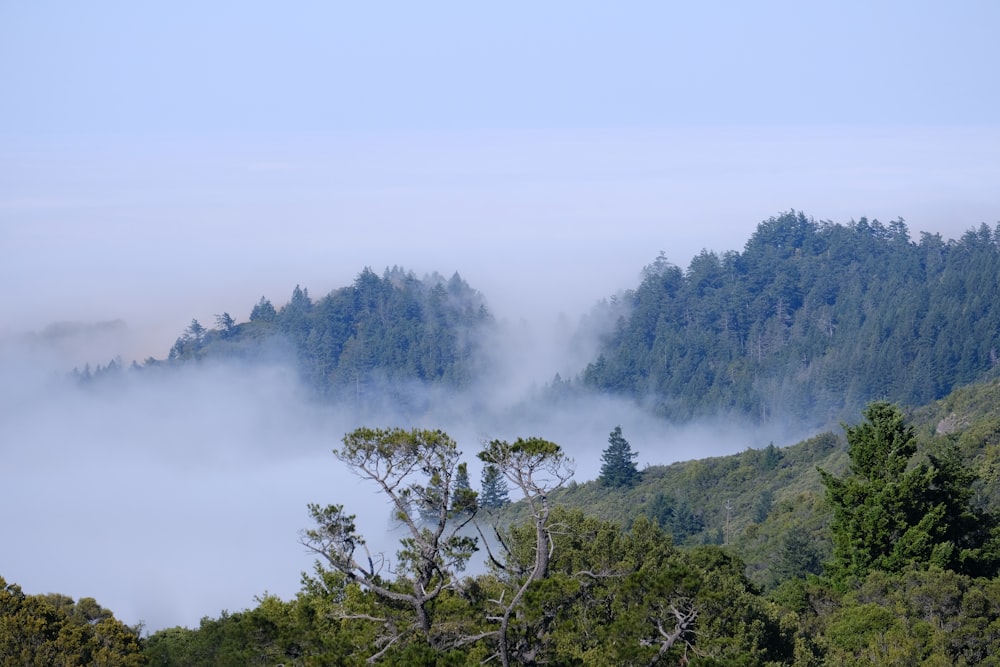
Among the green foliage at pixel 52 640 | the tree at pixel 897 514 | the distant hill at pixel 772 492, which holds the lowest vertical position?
the distant hill at pixel 772 492

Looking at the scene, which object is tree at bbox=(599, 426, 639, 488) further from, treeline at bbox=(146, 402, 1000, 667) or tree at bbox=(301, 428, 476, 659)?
tree at bbox=(301, 428, 476, 659)

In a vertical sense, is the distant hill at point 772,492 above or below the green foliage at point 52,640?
below

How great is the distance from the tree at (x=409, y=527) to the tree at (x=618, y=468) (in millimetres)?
94429

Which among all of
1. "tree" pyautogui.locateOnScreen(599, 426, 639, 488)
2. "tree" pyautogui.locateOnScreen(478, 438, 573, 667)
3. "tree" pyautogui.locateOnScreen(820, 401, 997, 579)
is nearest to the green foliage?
"tree" pyautogui.locateOnScreen(478, 438, 573, 667)

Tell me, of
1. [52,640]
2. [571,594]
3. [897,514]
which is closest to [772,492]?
[897,514]

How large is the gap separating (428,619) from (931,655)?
1413 cm

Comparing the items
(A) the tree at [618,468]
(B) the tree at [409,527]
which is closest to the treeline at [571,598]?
(B) the tree at [409,527]

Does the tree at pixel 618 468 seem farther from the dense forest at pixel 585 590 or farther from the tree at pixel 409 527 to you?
the tree at pixel 409 527

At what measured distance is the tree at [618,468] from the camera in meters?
127

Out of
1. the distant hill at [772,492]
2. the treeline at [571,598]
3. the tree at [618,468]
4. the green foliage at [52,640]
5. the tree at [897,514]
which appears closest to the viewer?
the treeline at [571,598]

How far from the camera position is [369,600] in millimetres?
32750

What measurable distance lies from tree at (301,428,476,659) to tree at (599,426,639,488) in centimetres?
9443

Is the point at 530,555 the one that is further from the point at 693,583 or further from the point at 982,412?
the point at 982,412

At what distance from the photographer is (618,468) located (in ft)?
417
